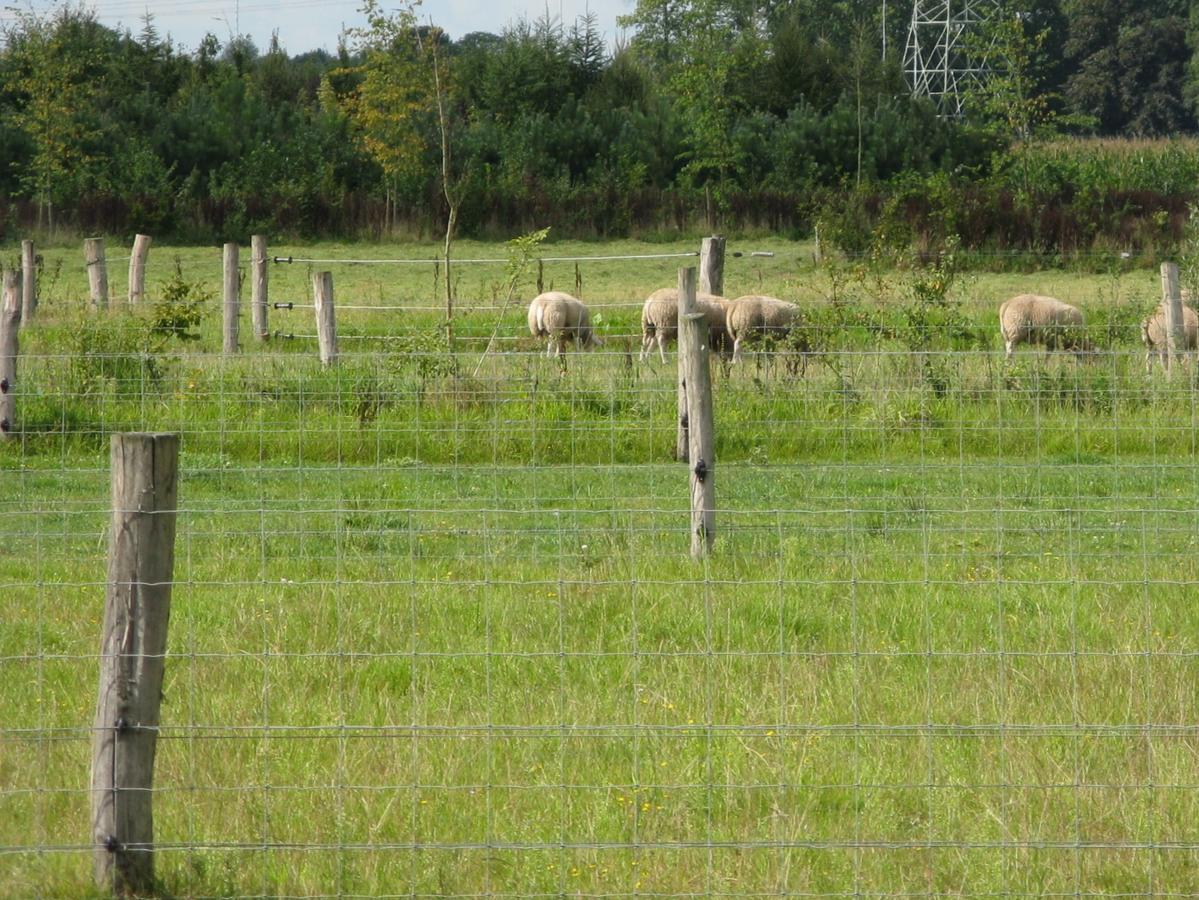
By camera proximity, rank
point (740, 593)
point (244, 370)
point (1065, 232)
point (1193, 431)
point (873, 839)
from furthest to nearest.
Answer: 1. point (1065, 232)
2. point (244, 370)
3. point (1193, 431)
4. point (740, 593)
5. point (873, 839)

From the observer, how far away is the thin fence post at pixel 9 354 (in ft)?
45.6

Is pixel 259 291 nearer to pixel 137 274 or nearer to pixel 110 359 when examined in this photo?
pixel 137 274

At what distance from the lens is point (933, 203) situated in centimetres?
3638

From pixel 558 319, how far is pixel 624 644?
11.8m

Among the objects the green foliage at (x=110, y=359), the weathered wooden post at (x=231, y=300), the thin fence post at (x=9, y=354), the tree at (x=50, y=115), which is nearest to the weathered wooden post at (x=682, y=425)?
the green foliage at (x=110, y=359)

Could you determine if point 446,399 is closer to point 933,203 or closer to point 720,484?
point 720,484

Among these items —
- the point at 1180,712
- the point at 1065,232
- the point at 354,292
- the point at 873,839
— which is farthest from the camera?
the point at 1065,232

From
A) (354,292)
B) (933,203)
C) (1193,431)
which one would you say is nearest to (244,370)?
(1193,431)

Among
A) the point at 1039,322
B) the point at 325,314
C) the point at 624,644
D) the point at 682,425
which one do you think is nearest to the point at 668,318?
the point at 325,314

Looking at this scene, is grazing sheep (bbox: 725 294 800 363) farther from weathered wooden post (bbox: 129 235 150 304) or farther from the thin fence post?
weathered wooden post (bbox: 129 235 150 304)

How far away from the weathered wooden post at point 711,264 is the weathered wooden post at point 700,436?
703cm

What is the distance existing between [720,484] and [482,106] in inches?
1548

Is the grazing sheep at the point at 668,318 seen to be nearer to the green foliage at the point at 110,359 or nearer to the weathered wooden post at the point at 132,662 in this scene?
the green foliage at the point at 110,359

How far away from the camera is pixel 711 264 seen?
17.4 meters
